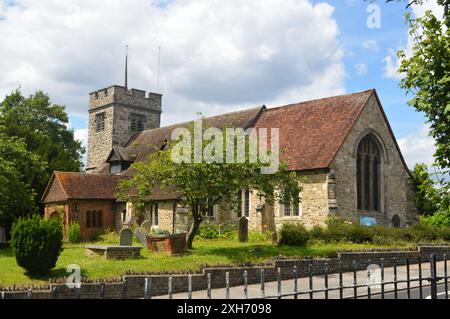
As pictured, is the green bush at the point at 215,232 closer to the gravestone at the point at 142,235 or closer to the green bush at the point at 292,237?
the gravestone at the point at 142,235

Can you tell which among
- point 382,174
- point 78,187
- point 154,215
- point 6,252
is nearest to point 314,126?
point 382,174

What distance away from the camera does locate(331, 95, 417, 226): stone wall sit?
101 feet

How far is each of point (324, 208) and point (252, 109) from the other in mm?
11196

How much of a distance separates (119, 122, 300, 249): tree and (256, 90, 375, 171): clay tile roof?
7.95m

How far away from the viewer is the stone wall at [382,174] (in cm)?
Result: 3089

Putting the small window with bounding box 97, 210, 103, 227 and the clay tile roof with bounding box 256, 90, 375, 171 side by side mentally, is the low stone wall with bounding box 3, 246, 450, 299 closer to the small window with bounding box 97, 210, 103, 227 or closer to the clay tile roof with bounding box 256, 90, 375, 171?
the clay tile roof with bounding box 256, 90, 375, 171

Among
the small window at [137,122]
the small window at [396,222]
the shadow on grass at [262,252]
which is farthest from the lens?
the small window at [137,122]

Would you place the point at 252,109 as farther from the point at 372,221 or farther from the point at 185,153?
the point at 185,153

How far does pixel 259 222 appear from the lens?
33156mm

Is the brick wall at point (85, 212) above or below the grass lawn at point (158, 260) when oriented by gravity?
above

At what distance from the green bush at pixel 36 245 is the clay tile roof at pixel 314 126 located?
15.9m

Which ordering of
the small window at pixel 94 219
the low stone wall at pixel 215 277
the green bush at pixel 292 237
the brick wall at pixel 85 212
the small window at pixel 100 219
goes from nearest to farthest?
1. the low stone wall at pixel 215 277
2. the green bush at pixel 292 237
3. the brick wall at pixel 85 212
4. the small window at pixel 94 219
5. the small window at pixel 100 219

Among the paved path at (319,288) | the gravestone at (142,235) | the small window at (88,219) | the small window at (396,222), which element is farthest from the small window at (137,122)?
the paved path at (319,288)
